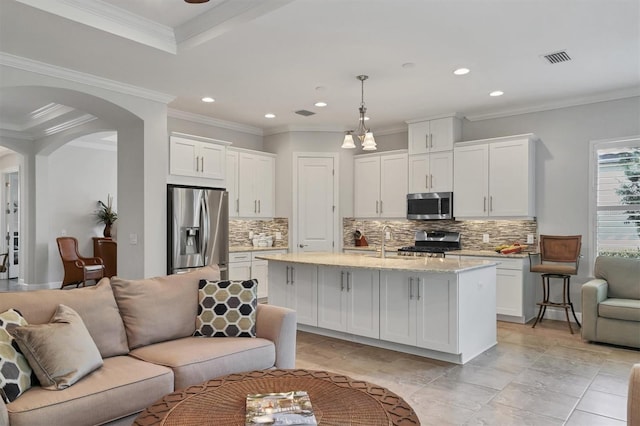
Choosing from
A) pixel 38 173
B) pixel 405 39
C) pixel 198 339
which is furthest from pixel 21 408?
pixel 38 173

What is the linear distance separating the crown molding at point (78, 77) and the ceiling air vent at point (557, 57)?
13.8 ft

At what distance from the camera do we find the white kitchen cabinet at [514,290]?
537 cm

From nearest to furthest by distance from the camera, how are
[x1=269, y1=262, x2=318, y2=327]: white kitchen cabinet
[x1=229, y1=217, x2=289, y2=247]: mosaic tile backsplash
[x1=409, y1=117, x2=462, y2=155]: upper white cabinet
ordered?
1. [x1=269, y1=262, x2=318, y2=327]: white kitchen cabinet
2. [x1=409, y1=117, x2=462, y2=155]: upper white cabinet
3. [x1=229, y1=217, x2=289, y2=247]: mosaic tile backsplash

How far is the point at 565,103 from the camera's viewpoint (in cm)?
557

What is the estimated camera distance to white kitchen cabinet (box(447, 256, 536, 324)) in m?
5.37

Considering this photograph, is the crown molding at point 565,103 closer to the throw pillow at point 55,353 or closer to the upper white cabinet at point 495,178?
the upper white cabinet at point 495,178

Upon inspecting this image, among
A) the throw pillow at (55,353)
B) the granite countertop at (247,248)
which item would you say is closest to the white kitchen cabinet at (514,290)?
the granite countertop at (247,248)

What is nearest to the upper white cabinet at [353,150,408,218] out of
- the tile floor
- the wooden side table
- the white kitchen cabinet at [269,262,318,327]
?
the white kitchen cabinet at [269,262,318,327]

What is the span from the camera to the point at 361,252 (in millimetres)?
7012

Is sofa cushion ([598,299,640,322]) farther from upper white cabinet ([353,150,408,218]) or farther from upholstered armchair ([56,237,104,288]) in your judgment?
upholstered armchair ([56,237,104,288])

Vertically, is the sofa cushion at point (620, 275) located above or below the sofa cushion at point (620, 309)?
above

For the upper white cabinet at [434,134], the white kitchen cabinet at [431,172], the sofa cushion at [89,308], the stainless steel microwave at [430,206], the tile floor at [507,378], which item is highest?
the upper white cabinet at [434,134]

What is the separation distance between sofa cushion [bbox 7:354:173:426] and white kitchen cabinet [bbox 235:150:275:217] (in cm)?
440

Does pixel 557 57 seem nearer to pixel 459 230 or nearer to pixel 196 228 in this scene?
pixel 459 230
